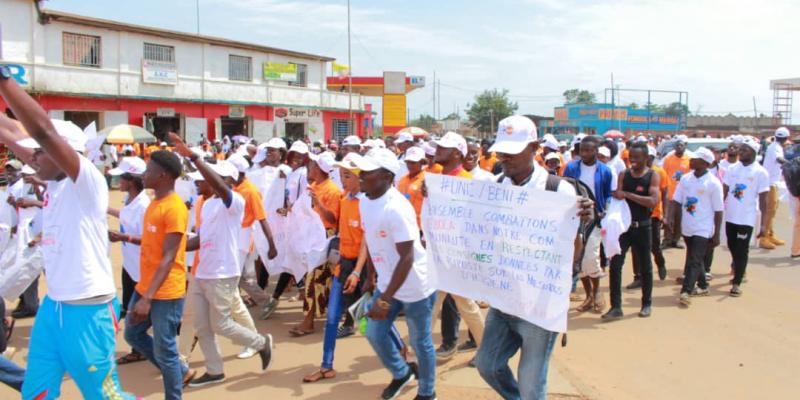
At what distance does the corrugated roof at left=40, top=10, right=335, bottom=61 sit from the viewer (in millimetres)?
26250

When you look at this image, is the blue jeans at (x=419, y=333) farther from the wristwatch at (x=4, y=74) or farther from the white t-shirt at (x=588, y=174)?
the white t-shirt at (x=588, y=174)

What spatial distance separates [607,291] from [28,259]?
6719mm

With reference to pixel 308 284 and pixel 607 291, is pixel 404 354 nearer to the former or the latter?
pixel 308 284

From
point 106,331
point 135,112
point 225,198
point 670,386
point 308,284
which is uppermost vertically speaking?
point 135,112

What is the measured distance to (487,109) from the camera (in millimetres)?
64500

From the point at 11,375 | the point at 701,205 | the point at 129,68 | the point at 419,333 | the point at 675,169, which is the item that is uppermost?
the point at 129,68

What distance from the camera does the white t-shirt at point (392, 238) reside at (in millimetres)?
4315

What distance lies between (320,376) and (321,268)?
4.79 ft

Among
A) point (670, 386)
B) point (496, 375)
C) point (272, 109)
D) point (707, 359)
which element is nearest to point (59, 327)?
point (496, 375)

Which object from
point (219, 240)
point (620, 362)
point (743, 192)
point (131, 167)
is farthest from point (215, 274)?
point (743, 192)

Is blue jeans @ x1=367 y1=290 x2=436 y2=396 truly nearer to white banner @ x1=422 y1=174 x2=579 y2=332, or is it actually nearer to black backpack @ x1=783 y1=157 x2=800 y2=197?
white banner @ x1=422 y1=174 x2=579 y2=332

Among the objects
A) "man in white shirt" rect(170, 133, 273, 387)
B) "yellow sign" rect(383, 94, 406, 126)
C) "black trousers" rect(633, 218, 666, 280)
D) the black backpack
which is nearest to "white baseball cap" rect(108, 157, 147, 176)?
"man in white shirt" rect(170, 133, 273, 387)

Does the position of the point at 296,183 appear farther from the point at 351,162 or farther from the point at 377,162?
the point at 377,162

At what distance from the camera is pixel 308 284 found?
6512 mm
